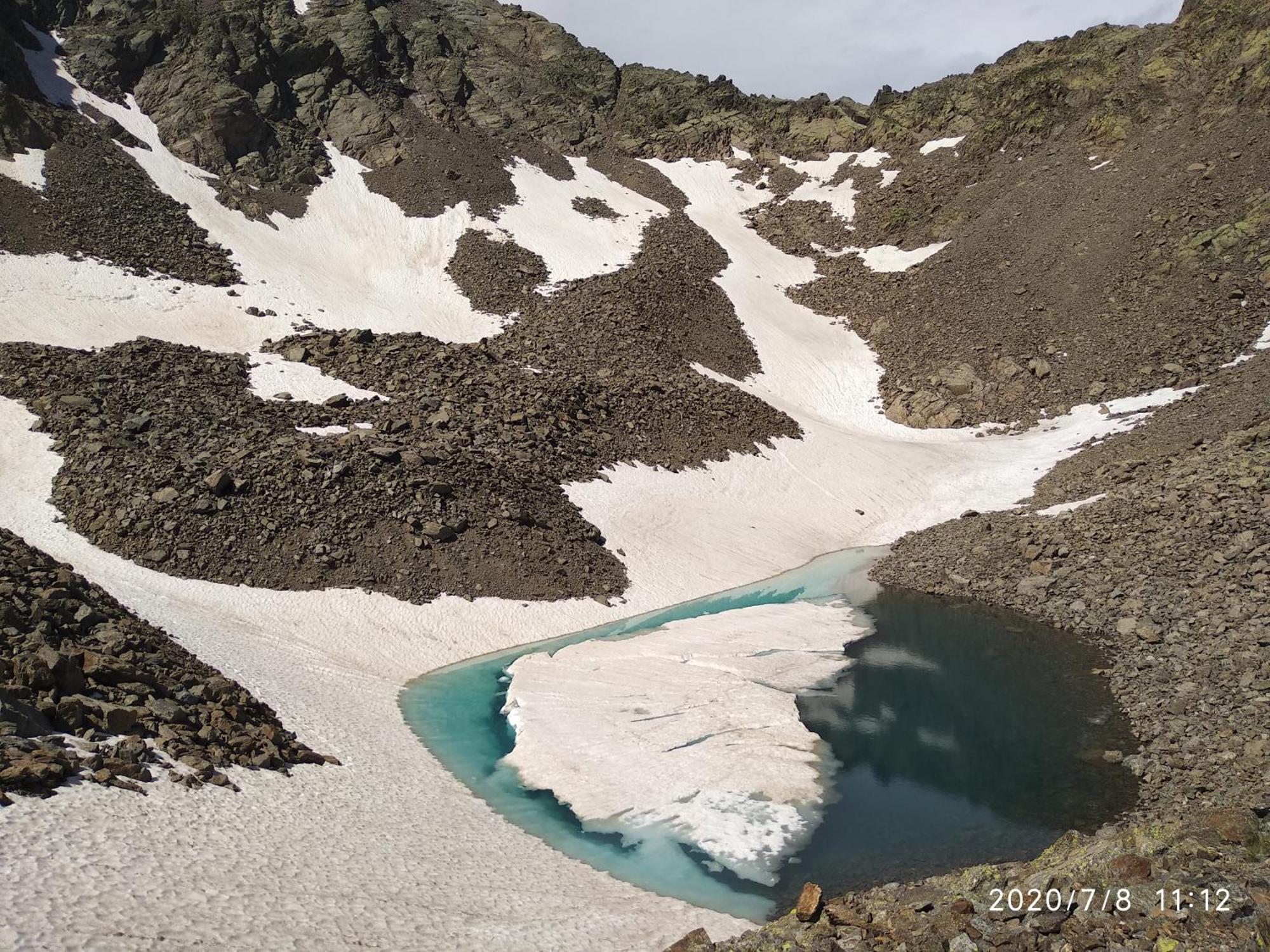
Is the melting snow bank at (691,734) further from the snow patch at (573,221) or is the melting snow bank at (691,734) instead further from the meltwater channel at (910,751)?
the snow patch at (573,221)

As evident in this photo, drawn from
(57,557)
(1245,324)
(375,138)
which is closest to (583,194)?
(375,138)

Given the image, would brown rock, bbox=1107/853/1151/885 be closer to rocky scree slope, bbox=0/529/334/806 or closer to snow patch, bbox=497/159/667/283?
rocky scree slope, bbox=0/529/334/806

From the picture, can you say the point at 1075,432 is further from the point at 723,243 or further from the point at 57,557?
the point at 57,557

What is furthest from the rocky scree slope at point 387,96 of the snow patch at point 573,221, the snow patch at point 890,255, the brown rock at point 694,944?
the brown rock at point 694,944

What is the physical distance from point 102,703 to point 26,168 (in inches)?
2005

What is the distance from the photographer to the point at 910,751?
2120 cm

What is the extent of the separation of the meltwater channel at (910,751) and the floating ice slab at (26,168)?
1764 inches

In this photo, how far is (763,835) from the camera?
669 inches

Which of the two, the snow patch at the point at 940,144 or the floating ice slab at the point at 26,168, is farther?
the snow patch at the point at 940,144

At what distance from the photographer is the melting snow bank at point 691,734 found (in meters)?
17.5

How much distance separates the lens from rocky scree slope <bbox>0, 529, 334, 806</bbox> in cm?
1324

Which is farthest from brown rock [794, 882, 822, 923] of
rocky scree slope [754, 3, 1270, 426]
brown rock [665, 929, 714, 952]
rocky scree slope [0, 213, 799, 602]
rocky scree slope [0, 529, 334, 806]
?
rocky scree slope [754, 3, 1270, 426]

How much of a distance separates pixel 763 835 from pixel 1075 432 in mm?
38094

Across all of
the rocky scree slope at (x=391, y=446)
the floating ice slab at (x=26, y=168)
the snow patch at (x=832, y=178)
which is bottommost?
the rocky scree slope at (x=391, y=446)
